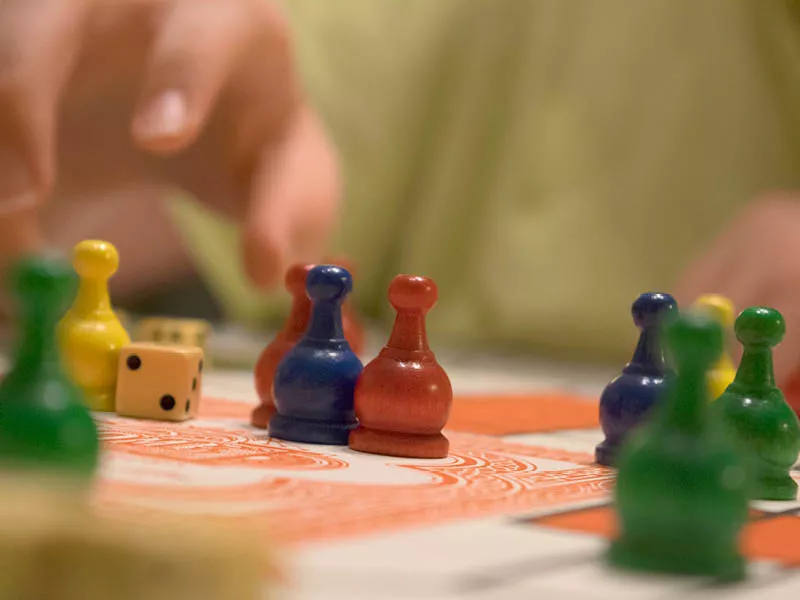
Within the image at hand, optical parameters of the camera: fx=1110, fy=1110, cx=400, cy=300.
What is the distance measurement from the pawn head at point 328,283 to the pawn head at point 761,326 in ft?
1.22

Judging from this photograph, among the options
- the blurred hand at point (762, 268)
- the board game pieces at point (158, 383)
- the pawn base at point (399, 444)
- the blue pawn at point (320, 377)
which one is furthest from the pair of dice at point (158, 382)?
the blurred hand at point (762, 268)

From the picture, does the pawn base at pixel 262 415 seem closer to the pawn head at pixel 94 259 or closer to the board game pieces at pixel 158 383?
the board game pieces at pixel 158 383

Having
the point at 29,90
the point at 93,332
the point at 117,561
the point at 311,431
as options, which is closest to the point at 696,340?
the point at 117,561

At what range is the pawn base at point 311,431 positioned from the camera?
3.43ft

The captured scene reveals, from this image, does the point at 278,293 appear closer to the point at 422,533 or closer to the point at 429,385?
the point at 429,385

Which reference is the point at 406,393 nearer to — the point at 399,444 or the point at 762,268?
the point at 399,444

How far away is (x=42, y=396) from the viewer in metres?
0.71

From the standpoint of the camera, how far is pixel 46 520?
50cm

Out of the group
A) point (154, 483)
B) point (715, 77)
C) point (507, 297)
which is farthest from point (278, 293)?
point (154, 483)

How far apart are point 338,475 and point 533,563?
28 cm

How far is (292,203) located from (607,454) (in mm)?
1047

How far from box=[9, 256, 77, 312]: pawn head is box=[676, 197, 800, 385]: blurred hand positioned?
3.56 feet

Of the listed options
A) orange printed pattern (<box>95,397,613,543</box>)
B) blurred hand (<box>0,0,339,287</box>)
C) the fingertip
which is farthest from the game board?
blurred hand (<box>0,0,339,287</box>)

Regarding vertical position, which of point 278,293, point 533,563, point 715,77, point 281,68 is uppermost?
point 715,77
